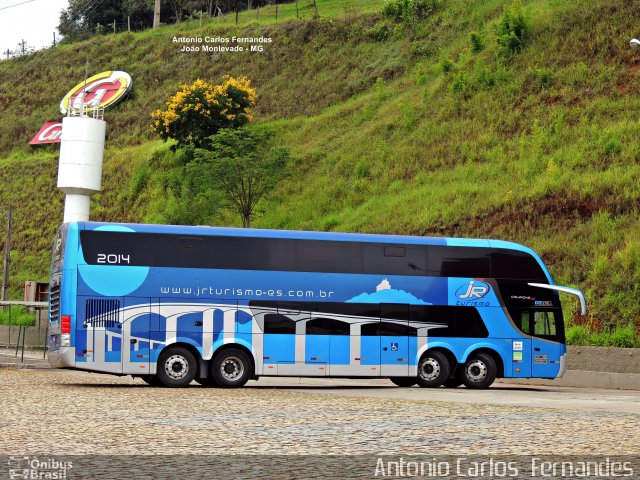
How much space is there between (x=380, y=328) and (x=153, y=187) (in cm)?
4785

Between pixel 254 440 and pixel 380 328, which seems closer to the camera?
pixel 254 440

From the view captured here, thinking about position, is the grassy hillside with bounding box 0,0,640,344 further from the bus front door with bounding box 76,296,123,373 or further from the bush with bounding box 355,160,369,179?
the bus front door with bounding box 76,296,123,373

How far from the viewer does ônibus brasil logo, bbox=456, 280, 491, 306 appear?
94.6 ft

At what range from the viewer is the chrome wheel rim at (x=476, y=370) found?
29.1 metres

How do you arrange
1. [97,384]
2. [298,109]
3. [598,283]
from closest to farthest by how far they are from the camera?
1. [97,384]
2. [598,283]
3. [298,109]

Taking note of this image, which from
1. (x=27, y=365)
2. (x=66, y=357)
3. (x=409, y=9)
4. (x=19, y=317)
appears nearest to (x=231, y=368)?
(x=66, y=357)

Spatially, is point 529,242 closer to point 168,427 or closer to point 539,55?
point 539,55

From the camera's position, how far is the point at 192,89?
2783 inches

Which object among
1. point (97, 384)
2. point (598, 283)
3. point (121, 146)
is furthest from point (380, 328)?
point (121, 146)

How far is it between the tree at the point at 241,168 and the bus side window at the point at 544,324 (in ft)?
99.4

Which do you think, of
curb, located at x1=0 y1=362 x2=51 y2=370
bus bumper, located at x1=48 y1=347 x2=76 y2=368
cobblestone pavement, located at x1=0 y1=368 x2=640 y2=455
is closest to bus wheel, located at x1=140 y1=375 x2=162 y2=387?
bus bumper, located at x1=48 y1=347 x2=76 y2=368

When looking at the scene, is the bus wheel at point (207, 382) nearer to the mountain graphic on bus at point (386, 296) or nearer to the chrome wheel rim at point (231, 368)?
the chrome wheel rim at point (231, 368)

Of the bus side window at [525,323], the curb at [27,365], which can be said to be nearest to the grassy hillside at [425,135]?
the bus side window at [525,323]

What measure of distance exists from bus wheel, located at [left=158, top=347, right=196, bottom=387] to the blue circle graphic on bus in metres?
1.94
